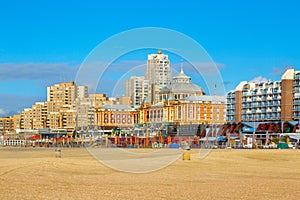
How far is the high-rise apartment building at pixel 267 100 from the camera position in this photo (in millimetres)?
99200

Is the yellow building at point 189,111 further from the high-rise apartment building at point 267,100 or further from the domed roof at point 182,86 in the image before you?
the high-rise apartment building at point 267,100

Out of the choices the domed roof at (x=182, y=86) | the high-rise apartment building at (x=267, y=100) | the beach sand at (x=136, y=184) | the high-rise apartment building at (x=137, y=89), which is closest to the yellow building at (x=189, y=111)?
the high-rise apartment building at (x=137, y=89)

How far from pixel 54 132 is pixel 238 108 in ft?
235

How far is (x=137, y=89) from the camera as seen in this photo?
24.0 meters

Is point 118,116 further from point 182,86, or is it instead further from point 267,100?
point 267,100

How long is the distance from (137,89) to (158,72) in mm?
1450

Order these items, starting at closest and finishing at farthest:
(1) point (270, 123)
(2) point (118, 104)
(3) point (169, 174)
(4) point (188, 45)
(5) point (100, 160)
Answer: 1. (4) point (188, 45)
2. (3) point (169, 174)
3. (2) point (118, 104)
4. (5) point (100, 160)
5. (1) point (270, 123)

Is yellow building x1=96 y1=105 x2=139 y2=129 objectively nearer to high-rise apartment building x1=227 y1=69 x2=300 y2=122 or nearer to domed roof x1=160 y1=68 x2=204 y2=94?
domed roof x1=160 y1=68 x2=204 y2=94

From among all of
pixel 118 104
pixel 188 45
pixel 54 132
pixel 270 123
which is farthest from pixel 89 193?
pixel 54 132

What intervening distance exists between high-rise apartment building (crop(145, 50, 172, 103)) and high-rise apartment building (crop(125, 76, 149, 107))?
0.29 meters

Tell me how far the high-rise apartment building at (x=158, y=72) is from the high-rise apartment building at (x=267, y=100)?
2954 inches

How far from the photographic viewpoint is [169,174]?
22.0 m

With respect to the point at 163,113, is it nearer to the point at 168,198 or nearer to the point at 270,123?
the point at 168,198

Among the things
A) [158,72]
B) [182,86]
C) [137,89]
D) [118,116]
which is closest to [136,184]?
[158,72]
